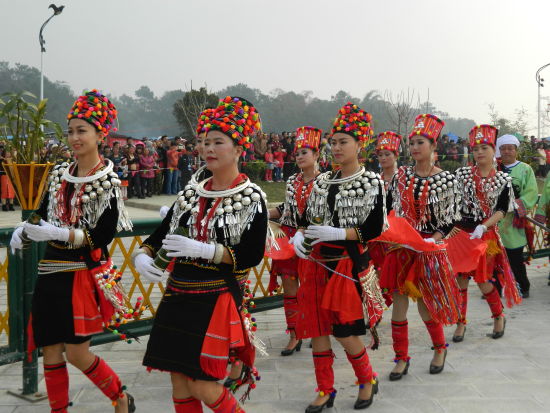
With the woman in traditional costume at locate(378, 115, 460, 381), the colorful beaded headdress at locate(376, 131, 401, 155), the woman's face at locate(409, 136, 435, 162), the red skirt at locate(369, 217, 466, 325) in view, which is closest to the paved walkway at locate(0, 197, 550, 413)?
the woman in traditional costume at locate(378, 115, 460, 381)

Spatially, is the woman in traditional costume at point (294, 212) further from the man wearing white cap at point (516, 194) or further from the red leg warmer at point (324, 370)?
the man wearing white cap at point (516, 194)

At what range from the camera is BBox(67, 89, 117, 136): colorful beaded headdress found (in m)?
3.62

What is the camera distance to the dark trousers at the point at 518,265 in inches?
300

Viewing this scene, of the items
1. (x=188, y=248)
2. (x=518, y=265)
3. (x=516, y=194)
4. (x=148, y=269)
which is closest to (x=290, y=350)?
(x=148, y=269)

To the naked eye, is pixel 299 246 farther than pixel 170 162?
No

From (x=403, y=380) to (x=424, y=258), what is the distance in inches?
39.1

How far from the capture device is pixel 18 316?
4082mm

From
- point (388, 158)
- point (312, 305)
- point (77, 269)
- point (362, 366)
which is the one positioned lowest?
point (362, 366)

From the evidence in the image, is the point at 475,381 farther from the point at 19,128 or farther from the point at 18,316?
the point at 19,128

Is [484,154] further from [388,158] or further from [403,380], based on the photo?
[403,380]

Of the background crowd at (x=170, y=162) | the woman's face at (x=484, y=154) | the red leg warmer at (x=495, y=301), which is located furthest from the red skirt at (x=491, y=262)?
the background crowd at (x=170, y=162)

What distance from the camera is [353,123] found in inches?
162

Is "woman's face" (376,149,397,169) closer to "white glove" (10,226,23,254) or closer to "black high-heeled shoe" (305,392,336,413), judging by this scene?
"black high-heeled shoe" (305,392,336,413)

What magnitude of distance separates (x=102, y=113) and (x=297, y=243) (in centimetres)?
152
